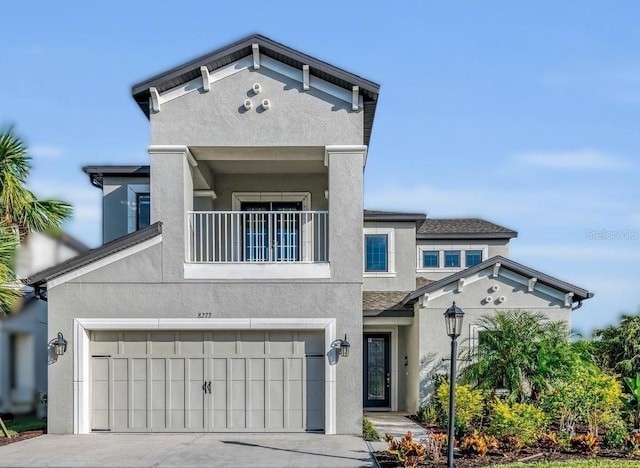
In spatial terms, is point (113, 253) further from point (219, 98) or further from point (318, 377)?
point (318, 377)

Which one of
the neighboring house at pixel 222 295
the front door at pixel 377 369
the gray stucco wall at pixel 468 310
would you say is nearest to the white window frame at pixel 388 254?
the front door at pixel 377 369

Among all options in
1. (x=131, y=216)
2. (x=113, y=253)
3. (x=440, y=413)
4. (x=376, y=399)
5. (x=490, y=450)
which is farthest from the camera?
(x=376, y=399)

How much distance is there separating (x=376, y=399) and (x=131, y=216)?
28.9 feet

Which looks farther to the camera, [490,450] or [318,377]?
[318,377]

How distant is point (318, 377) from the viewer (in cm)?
1705

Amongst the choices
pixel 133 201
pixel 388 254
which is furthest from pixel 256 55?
pixel 388 254

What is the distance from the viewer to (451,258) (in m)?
25.6

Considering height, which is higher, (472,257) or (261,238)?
(261,238)

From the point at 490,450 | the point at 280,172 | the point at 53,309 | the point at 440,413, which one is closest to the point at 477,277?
the point at 440,413

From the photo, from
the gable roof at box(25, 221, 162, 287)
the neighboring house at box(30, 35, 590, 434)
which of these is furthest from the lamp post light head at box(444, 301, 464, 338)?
the gable roof at box(25, 221, 162, 287)

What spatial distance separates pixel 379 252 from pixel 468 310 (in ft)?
13.8

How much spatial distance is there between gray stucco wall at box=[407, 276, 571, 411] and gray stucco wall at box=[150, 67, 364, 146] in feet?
19.4

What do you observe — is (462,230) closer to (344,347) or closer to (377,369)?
(377,369)

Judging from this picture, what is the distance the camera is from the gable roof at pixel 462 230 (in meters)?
25.4
